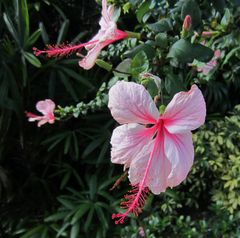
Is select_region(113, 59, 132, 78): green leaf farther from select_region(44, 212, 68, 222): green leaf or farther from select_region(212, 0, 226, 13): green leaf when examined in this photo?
select_region(44, 212, 68, 222): green leaf

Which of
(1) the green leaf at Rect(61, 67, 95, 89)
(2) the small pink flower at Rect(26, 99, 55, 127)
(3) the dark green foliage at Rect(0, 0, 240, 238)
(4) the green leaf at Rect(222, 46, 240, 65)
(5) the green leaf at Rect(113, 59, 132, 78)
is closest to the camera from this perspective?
(5) the green leaf at Rect(113, 59, 132, 78)

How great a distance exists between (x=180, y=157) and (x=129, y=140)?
0.07 meters

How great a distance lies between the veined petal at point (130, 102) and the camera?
572 mm

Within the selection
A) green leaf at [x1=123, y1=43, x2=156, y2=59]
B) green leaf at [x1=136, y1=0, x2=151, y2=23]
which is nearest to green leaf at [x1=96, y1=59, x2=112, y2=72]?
green leaf at [x1=123, y1=43, x2=156, y2=59]

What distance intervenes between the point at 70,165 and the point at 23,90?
1.52 ft

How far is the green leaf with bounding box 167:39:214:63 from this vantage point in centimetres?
76

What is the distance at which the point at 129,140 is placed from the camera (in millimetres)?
604

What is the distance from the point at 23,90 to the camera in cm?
233

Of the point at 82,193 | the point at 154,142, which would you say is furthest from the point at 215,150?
the point at 154,142

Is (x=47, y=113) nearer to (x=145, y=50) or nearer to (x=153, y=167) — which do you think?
(x=145, y=50)

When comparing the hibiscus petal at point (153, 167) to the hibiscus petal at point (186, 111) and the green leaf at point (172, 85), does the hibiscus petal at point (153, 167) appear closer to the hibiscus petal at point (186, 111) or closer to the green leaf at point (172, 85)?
the hibiscus petal at point (186, 111)

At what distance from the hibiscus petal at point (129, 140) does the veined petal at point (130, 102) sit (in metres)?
0.02

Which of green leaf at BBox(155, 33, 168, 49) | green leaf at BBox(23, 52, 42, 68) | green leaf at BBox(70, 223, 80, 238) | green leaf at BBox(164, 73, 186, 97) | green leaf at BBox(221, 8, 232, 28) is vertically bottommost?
green leaf at BBox(70, 223, 80, 238)

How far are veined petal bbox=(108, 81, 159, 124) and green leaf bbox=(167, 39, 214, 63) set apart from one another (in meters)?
0.19
